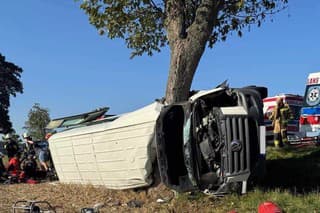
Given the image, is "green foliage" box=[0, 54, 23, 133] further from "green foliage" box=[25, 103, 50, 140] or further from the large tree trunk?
the large tree trunk

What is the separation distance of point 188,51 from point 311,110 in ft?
27.6

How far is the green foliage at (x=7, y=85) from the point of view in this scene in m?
51.8

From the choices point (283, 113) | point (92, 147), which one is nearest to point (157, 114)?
point (92, 147)

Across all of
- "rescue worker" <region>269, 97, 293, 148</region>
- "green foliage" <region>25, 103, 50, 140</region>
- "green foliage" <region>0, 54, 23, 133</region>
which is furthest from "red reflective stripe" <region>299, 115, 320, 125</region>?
"green foliage" <region>0, 54, 23, 133</region>

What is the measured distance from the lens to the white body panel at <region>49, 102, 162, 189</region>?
6.96m

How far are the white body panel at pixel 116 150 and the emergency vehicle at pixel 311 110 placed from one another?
27.6 feet

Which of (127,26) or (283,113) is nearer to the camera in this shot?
(127,26)

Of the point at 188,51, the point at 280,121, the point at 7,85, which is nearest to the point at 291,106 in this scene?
the point at 280,121

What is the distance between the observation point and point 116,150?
24.2 ft

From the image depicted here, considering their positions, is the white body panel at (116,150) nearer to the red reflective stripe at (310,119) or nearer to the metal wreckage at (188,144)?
the metal wreckage at (188,144)

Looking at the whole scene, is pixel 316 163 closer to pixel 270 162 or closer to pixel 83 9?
pixel 270 162

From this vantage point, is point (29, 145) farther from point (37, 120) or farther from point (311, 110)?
point (37, 120)

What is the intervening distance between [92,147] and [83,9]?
2787mm

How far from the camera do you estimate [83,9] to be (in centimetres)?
902
